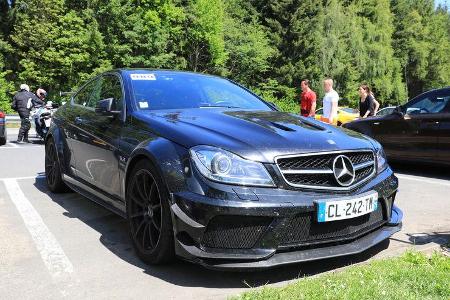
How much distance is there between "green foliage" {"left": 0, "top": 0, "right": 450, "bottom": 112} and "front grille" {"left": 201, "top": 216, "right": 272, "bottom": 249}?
33921mm

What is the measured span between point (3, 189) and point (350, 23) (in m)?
43.8

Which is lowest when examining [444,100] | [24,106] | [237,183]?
[24,106]

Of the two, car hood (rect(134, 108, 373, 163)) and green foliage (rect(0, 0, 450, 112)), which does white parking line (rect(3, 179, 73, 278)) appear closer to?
car hood (rect(134, 108, 373, 163))

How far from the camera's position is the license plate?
128 inches

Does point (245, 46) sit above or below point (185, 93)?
above

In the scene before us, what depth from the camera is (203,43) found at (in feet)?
133

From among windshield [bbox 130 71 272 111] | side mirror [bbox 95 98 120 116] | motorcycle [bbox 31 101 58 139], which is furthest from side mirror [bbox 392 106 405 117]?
motorcycle [bbox 31 101 58 139]

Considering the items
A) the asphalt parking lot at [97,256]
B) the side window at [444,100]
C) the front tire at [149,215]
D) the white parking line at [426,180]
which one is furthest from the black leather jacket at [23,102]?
the front tire at [149,215]

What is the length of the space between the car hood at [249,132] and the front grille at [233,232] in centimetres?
42

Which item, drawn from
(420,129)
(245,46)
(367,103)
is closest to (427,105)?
(420,129)

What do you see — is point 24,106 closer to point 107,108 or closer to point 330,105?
point 330,105

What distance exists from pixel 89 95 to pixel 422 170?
20.5ft

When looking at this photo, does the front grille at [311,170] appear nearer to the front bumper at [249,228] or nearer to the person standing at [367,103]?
the front bumper at [249,228]

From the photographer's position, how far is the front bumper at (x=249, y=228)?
315 cm
